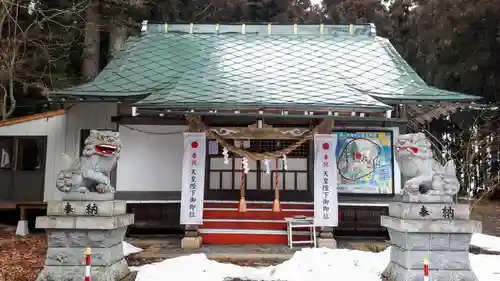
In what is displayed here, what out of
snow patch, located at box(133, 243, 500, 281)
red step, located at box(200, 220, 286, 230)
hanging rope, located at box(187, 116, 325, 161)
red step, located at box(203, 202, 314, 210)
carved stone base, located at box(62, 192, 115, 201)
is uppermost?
hanging rope, located at box(187, 116, 325, 161)

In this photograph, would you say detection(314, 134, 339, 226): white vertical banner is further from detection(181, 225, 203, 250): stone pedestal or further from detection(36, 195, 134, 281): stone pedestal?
detection(36, 195, 134, 281): stone pedestal

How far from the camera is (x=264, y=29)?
13117mm

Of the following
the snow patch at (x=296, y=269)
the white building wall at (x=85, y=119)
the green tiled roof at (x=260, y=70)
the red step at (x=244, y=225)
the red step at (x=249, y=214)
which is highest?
the green tiled roof at (x=260, y=70)

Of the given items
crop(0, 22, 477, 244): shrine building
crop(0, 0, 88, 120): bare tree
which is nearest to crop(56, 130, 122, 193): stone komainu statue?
crop(0, 22, 477, 244): shrine building

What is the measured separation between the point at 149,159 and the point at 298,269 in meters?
5.41

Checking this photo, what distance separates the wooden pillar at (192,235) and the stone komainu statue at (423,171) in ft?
15.5

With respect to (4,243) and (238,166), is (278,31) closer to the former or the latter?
(238,166)

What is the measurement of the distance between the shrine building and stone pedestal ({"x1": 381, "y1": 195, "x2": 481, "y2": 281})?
112 inches

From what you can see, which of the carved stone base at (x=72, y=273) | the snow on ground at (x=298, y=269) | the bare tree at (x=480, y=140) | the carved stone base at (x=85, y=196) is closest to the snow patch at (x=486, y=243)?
the snow on ground at (x=298, y=269)

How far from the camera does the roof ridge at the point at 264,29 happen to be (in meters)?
12.9

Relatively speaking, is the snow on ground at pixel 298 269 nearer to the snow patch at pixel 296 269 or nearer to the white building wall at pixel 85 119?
the snow patch at pixel 296 269

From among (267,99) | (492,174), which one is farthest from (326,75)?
(492,174)

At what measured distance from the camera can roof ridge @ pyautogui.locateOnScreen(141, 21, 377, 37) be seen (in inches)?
509

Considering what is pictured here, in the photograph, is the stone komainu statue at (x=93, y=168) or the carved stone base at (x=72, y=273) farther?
the stone komainu statue at (x=93, y=168)
